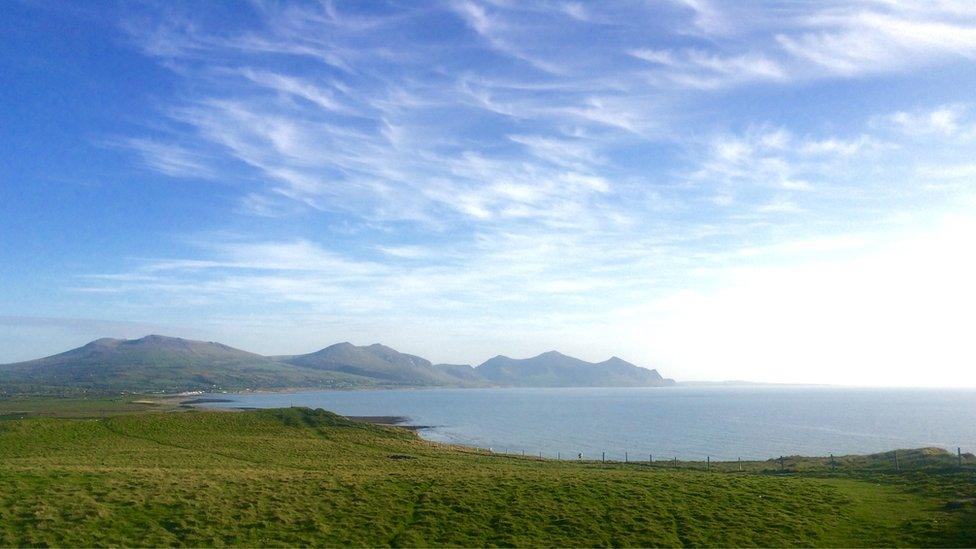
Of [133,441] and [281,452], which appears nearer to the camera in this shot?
[281,452]

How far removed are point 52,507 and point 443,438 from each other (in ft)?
345

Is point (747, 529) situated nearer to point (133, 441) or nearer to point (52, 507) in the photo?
point (52, 507)

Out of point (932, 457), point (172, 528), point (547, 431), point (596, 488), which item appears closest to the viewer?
point (172, 528)

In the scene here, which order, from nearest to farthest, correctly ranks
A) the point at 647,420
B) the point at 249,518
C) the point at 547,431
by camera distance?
the point at 249,518 < the point at 547,431 < the point at 647,420

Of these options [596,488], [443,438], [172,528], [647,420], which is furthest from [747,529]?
[647,420]

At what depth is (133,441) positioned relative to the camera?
69.4 metres

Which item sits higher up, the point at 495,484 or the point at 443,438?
the point at 495,484

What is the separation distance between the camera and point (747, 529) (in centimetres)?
3012

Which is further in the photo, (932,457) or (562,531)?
(932,457)

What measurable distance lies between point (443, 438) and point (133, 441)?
232 ft

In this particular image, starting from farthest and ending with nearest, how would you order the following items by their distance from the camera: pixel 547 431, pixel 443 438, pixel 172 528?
pixel 547 431 → pixel 443 438 → pixel 172 528

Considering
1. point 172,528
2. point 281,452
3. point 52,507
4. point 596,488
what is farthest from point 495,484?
point 281,452

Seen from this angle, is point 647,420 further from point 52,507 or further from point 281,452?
point 52,507

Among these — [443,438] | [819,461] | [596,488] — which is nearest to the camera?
[596,488]
